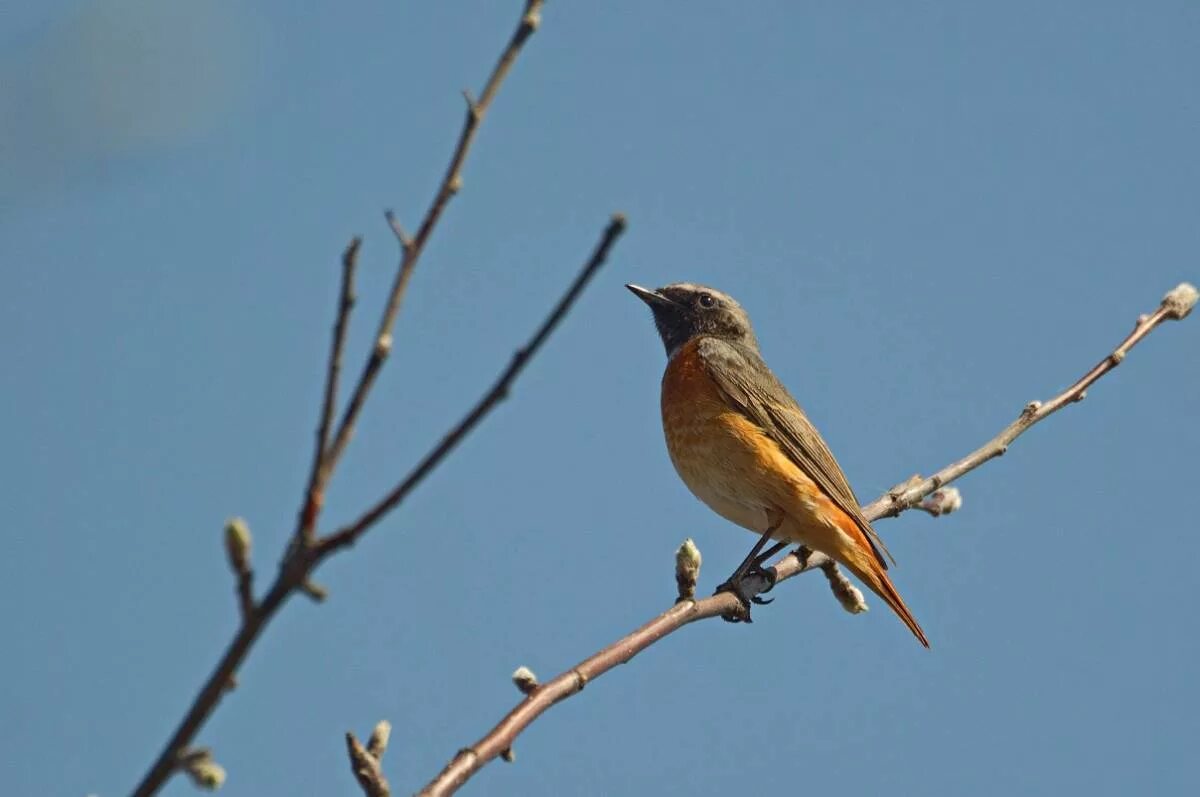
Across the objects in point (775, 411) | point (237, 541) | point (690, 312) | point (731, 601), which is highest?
point (690, 312)

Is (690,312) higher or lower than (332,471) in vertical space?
higher

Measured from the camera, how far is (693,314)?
10.6 metres

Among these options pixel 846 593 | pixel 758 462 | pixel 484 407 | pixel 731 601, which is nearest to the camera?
pixel 484 407

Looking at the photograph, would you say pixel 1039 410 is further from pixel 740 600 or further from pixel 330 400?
pixel 330 400

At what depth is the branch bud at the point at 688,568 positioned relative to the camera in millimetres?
5113

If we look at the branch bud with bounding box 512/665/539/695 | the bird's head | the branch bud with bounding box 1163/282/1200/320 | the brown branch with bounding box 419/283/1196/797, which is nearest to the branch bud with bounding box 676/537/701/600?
the brown branch with bounding box 419/283/1196/797

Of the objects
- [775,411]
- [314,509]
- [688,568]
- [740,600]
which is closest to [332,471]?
[314,509]

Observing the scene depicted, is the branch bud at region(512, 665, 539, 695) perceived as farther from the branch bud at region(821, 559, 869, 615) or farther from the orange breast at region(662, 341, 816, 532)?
the orange breast at region(662, 341, 816, 532)

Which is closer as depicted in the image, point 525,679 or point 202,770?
point 202,770

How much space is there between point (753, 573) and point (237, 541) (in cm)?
539

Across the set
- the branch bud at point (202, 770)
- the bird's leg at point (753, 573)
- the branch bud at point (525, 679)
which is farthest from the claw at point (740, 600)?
the branch bud at point (202, 770)

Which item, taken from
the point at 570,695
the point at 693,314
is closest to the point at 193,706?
the point at 570,695

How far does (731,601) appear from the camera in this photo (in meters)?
5.80

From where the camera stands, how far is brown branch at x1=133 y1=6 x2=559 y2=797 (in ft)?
6.19
